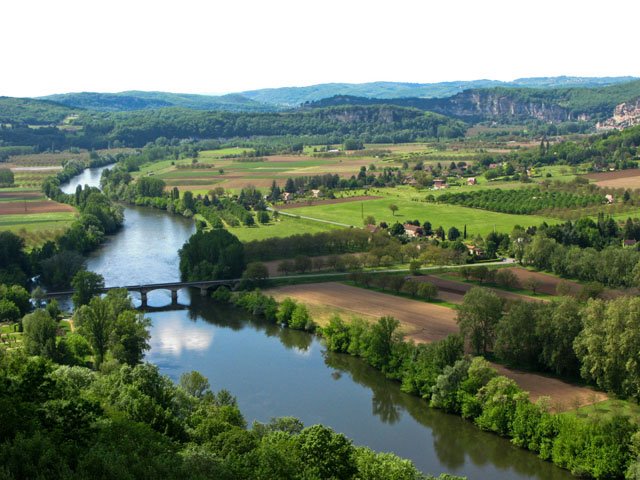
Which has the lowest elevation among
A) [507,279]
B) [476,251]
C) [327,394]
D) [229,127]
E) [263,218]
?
[327,394]

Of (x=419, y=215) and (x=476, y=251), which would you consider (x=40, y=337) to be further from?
(x=419, y=215)

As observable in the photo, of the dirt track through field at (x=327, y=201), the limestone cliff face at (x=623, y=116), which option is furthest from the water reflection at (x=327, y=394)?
the limestone cliff face at (x=623, y=116)

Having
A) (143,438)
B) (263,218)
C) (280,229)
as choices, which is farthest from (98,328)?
(263,218)

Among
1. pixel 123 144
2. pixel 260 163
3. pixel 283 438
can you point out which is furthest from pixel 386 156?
pixel 283 438

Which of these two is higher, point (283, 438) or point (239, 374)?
point (283, 438)

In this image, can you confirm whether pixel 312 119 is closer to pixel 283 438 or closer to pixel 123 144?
pixel 123 144
